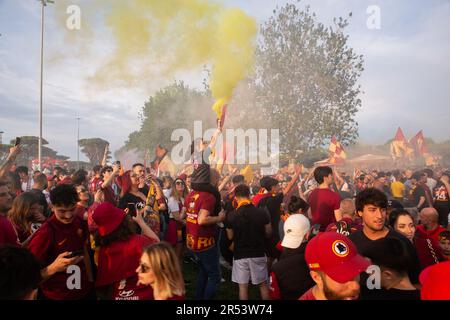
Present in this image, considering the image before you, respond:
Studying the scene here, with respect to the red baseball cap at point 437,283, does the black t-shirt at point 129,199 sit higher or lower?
higher

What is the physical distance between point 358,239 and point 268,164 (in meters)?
23.0

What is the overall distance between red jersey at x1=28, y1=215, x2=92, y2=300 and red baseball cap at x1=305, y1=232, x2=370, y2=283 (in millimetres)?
2375

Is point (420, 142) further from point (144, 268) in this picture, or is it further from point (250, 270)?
point (144, 268)

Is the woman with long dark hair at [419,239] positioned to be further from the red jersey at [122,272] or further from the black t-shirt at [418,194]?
the black t-shirt at [418,194]

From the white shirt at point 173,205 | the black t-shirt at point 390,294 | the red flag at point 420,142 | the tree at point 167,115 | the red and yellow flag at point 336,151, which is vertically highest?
the tree at point 167,115

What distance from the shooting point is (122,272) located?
3.16m

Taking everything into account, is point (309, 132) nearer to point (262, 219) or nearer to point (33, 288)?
point (262, 219)

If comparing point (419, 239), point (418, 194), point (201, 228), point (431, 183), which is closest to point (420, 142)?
point (431, 183)

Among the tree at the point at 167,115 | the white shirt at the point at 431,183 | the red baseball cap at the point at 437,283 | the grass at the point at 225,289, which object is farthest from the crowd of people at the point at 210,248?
the tree at the point at 167,115

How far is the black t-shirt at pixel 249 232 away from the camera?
5.21 metres

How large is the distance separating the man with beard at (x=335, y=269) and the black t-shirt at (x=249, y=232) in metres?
2.78

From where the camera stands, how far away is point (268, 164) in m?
26.5

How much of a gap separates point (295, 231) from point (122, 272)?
1.82 m

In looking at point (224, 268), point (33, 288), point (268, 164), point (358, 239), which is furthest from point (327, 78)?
point (33, 288)
